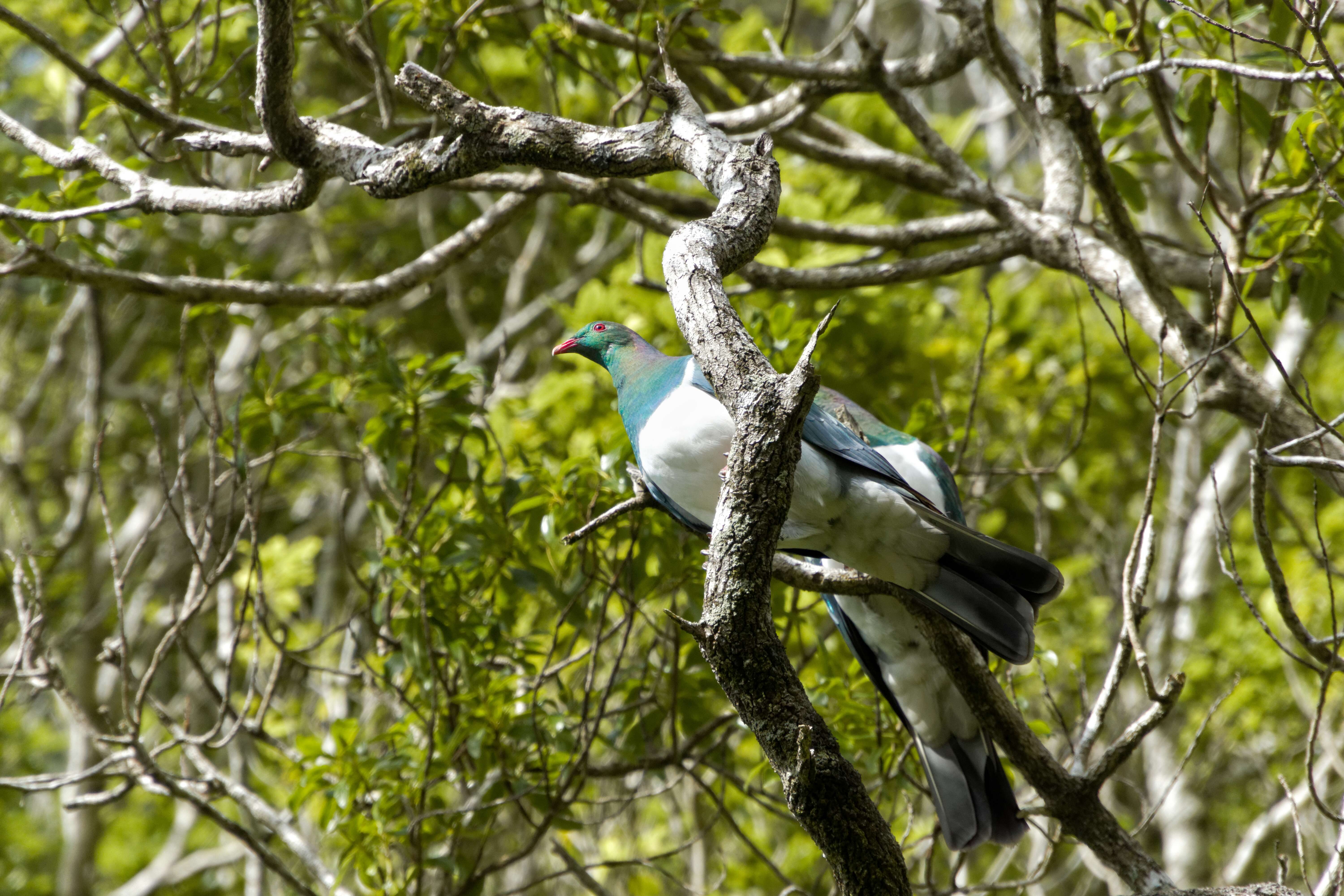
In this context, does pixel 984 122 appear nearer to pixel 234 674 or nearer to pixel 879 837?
pixel 234 674

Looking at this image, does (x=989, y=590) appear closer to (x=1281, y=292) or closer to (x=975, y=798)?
(x=975, y=798)

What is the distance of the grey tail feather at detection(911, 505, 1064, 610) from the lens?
9.01 feet

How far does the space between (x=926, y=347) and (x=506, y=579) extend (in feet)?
7.88

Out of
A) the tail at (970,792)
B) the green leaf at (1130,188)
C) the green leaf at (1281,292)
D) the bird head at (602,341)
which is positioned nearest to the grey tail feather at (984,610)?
the tail at (970,792)

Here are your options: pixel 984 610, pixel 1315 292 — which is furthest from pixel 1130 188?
pixel 984 610

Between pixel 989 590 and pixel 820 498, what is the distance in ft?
1.67

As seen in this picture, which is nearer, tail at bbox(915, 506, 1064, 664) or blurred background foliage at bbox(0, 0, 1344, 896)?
tail at bbox(915, 506, 1064, 664)

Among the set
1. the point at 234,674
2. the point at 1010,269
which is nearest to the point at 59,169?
the point at 234,674

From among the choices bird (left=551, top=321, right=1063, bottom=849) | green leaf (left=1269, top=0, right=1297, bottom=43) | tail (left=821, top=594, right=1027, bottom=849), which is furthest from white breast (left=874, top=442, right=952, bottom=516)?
green leaf (left=1269, top=0, right=1297, bottom=43)

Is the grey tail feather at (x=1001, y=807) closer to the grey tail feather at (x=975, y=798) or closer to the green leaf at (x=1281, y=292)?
the grey tail feather at (x=975, y=798)

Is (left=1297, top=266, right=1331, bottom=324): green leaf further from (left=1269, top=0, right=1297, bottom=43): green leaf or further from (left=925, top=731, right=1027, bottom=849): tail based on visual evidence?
(left=925, top=731, right=1027, bottom=849): tail

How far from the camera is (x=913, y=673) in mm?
3354

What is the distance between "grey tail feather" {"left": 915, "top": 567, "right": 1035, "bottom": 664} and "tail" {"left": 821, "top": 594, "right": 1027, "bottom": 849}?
1.67 ft

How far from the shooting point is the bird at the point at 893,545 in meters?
2.82
